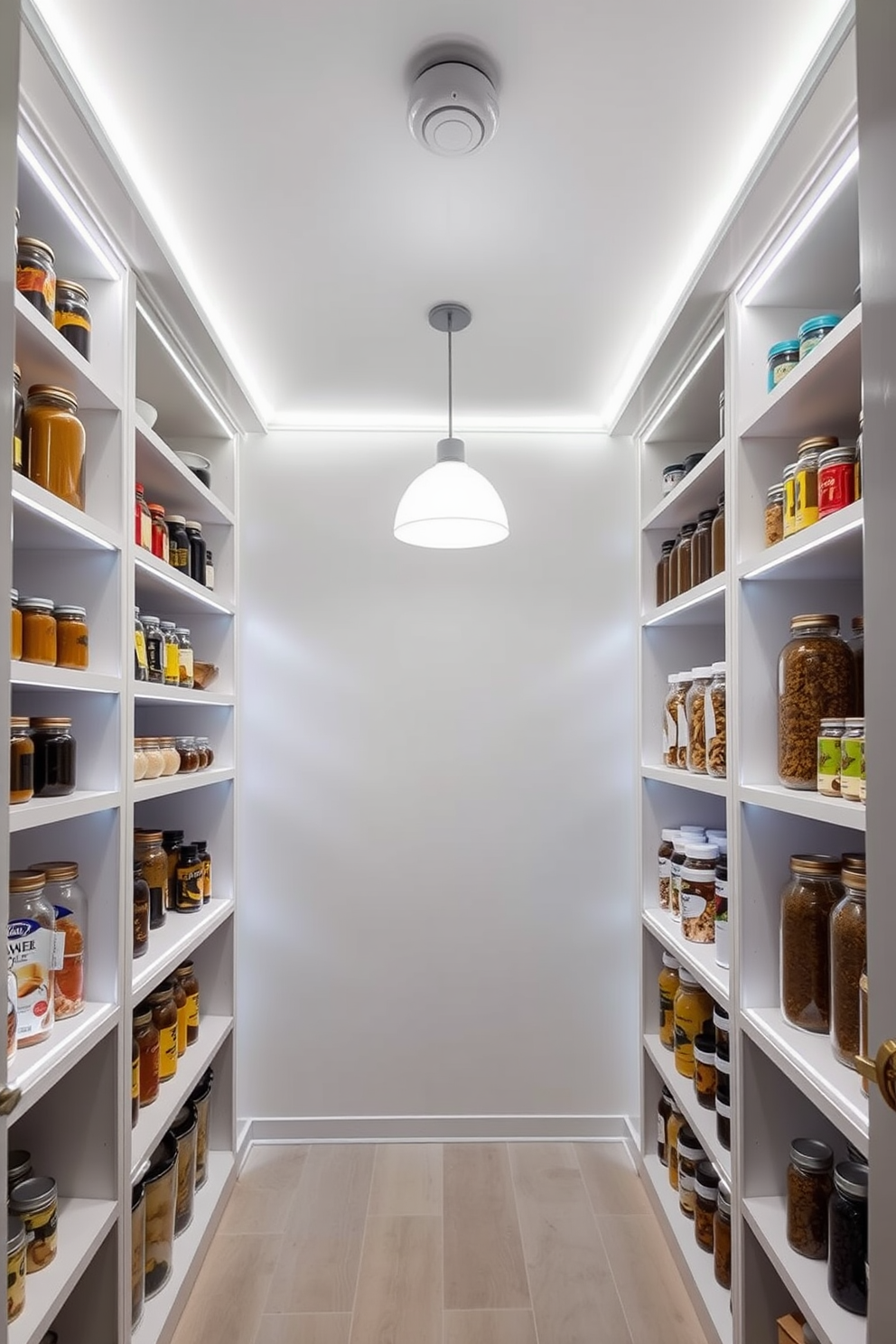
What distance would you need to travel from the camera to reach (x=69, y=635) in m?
1.40

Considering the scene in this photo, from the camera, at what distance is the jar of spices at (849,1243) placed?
1.28 metres

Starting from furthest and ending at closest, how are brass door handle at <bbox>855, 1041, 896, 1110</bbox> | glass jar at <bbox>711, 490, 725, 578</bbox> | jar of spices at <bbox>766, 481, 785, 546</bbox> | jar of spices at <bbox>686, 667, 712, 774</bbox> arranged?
jar of spices at <bbox>686, 667, 712, 774</bbox>, glass jar at <bbox>711, 490, 725, 578</bbox>, jar of spices at <bbox>766, 481, 785, 546</bbox>, brass door handle at <bbox>855, 1041, 896, 1110</bbox>

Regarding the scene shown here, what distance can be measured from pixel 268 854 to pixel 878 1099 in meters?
2.02

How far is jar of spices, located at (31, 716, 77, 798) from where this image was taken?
1320mm

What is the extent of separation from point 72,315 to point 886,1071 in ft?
5.17

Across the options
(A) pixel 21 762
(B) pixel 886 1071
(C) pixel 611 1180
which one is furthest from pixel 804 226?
(C) pixel 611 1180

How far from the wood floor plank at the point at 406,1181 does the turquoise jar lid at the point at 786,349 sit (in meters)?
2.23

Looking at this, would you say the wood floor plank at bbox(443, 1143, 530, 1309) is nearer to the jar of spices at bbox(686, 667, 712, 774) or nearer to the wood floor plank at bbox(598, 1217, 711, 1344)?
the wood floor plank at bbox(598, 1217, 711, 1344)

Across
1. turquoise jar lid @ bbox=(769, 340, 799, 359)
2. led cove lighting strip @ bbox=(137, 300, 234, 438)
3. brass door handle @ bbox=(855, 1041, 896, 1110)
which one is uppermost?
led cove lighting strip @ bbox=(137, 300, 234, 438)

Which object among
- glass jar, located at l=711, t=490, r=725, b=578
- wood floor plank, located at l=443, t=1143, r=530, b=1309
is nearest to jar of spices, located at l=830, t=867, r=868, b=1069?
glass jar, located at l=711, t=490, r=725, b=578

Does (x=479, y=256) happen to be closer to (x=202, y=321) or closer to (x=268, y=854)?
(x=202, y=321)

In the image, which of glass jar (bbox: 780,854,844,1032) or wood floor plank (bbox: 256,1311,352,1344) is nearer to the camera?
glass jar (bbox: 780,854,844,1032)

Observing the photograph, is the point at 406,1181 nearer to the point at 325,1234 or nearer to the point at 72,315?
the point at 325,1234

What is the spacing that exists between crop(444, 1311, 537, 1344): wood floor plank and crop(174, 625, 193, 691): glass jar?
5.14 ft
